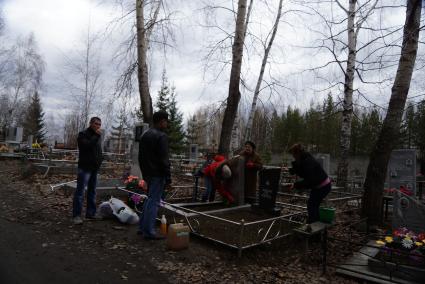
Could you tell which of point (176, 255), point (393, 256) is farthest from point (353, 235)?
point (176, 255)

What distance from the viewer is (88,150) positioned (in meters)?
6.63

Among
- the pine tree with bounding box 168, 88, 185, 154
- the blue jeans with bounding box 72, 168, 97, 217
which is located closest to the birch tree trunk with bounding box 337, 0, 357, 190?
the blue jeans with bounding box 72, 168, 97, 217

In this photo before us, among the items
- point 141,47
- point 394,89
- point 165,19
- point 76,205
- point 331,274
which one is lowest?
point 331,274

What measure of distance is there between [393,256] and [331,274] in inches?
39.6

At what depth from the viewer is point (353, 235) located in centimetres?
722

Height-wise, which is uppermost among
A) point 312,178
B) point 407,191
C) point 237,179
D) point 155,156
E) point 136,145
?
point 136,145

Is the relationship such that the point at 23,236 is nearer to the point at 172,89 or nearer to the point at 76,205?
the point at 76,205

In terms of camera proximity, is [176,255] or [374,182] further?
[374,182]

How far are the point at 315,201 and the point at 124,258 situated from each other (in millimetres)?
3646

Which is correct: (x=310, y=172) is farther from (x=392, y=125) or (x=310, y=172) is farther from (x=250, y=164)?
(x=392, y=125)

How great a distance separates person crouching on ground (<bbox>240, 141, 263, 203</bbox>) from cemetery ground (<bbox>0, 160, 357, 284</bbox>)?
2370mm

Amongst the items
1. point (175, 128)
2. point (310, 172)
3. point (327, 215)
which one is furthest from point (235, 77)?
point (175, 128)

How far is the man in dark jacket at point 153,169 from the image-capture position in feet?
18.7

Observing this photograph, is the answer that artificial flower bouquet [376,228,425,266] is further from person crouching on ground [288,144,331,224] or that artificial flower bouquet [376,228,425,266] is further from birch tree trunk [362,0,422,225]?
birch tree trunk [362,0,422,225]
